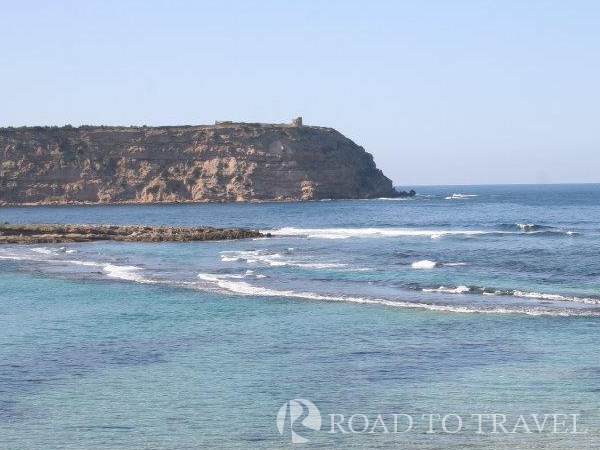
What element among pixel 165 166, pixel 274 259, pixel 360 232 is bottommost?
pixel 274 259

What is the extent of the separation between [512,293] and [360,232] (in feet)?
118

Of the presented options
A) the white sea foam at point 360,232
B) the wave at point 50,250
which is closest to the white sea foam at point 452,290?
the wave at point 50,250

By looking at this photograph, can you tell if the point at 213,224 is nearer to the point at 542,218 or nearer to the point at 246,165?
the point at 542,218

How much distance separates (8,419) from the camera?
15.9 meters

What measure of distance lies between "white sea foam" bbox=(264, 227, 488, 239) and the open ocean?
51.5 ft

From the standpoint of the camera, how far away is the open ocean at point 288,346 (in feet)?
50.6

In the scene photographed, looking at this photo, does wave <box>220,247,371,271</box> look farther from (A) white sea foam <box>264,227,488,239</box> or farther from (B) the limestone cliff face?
(B) the limestone cliff face

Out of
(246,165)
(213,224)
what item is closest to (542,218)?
(213,224)

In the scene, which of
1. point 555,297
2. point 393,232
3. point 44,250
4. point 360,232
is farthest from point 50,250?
point 555,297

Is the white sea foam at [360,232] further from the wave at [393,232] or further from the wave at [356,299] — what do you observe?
the wave at [356,299]

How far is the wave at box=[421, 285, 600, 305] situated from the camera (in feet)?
96.4

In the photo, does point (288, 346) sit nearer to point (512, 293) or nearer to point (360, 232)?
point (512, 293)

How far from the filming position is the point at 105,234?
62719 mm

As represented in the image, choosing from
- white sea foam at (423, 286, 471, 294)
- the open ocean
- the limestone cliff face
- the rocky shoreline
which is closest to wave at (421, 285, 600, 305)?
white sea foam at (423, 286, 471, 294)
